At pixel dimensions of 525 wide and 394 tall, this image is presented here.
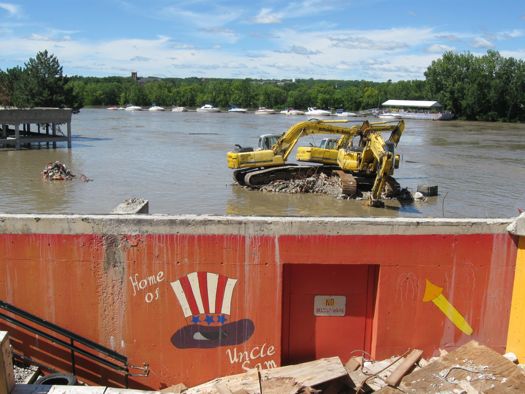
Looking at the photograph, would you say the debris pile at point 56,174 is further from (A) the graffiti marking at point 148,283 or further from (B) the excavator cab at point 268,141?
(A) the graffiti marking at point 148,283

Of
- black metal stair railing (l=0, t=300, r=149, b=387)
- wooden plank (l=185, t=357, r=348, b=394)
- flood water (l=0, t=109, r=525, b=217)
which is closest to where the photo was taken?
wooden plank (l=185, t=357, r=348, b=394)

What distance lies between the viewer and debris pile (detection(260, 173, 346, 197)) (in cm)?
2731

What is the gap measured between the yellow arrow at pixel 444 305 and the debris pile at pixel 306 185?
19579 mm

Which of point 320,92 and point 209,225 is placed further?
point 320,92

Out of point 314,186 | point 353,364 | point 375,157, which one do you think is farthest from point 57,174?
point 353,364

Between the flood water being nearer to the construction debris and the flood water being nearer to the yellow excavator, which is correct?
the yellow excavator

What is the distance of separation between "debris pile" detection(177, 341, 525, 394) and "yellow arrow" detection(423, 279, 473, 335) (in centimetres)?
37

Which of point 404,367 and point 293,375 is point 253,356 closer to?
point 293,375

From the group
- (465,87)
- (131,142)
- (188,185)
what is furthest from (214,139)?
(465,87)

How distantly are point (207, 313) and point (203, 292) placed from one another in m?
0.31

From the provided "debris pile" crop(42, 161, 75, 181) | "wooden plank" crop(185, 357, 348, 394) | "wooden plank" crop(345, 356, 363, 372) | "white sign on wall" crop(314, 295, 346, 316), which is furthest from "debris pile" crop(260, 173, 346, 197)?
"wooden plank" crop(185, 357, 348, 394)

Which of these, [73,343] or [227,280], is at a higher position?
[227,280]

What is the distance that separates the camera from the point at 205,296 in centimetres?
738

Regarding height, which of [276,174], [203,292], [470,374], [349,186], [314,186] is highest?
[203,292]
